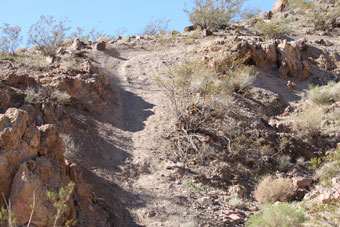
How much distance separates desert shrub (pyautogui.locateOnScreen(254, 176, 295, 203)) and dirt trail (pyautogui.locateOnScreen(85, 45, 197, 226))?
1.69 m

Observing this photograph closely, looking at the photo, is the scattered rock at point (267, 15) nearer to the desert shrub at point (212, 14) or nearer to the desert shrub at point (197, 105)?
the desert shrub at point (212, 14)

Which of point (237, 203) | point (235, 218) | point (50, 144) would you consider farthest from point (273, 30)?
point (50, 144)

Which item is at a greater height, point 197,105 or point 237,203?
point 197,105

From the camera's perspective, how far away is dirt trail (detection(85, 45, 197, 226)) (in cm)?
595

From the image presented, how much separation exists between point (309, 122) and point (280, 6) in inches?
812

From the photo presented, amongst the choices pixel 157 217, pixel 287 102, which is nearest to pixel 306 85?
pixel 287 102

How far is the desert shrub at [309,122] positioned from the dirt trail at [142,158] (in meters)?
3.95

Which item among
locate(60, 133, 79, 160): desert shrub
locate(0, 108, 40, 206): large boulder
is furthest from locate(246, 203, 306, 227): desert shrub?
locate(0, 108, 40, 206): large boulder

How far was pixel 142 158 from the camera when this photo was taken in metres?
7.71

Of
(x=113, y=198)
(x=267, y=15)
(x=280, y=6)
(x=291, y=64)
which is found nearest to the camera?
(x=113, y=198)

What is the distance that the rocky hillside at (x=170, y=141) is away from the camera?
463 centimetres

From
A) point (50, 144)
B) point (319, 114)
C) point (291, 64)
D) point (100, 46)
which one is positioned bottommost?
point (50, 144)

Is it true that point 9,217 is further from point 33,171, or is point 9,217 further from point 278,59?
point 278,59

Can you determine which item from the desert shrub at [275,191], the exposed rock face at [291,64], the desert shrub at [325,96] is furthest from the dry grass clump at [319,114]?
the desert shrub at [275,191]
